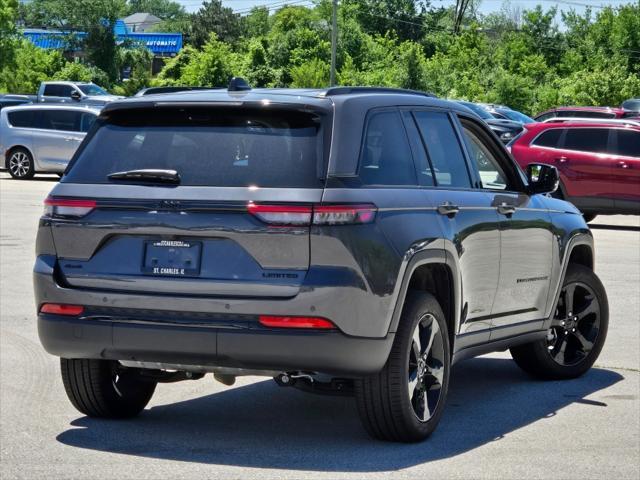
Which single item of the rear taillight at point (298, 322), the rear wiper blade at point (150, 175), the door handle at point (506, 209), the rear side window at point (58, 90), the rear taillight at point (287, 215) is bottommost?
the rear side window at point (58, 90)

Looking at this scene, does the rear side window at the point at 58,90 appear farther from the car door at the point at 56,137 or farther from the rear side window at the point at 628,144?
the rear side window at the point at 628,144

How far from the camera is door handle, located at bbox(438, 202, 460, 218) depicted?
727cm

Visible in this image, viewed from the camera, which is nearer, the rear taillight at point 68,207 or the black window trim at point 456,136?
the rear taillight at point 68,207

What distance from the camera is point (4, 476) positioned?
6.30m

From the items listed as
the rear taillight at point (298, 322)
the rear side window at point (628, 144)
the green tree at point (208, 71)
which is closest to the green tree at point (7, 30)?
the green tree at point (208, 71)

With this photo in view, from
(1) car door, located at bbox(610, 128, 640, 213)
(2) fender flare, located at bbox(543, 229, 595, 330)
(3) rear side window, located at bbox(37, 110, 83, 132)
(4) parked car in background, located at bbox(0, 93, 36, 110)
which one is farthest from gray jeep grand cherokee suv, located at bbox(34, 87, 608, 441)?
(4) parked car in background, located at bbox(0, 93, 36, 110)

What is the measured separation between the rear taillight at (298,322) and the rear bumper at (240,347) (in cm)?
3

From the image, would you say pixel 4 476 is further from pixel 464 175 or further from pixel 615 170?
pixel 615 170

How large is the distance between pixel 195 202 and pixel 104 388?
1.32 m

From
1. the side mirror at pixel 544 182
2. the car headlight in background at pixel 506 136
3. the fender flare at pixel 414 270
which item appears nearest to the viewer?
the fender flare at pixel 414 270

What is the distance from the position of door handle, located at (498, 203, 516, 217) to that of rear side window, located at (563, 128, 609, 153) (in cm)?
1479

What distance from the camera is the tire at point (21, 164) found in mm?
31672

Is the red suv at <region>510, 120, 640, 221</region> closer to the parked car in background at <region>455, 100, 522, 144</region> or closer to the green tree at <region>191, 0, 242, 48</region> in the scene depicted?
the parked car in background at <region>455, 100, 522, 144</region>

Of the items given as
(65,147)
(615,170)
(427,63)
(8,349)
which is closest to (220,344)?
(8,349)
